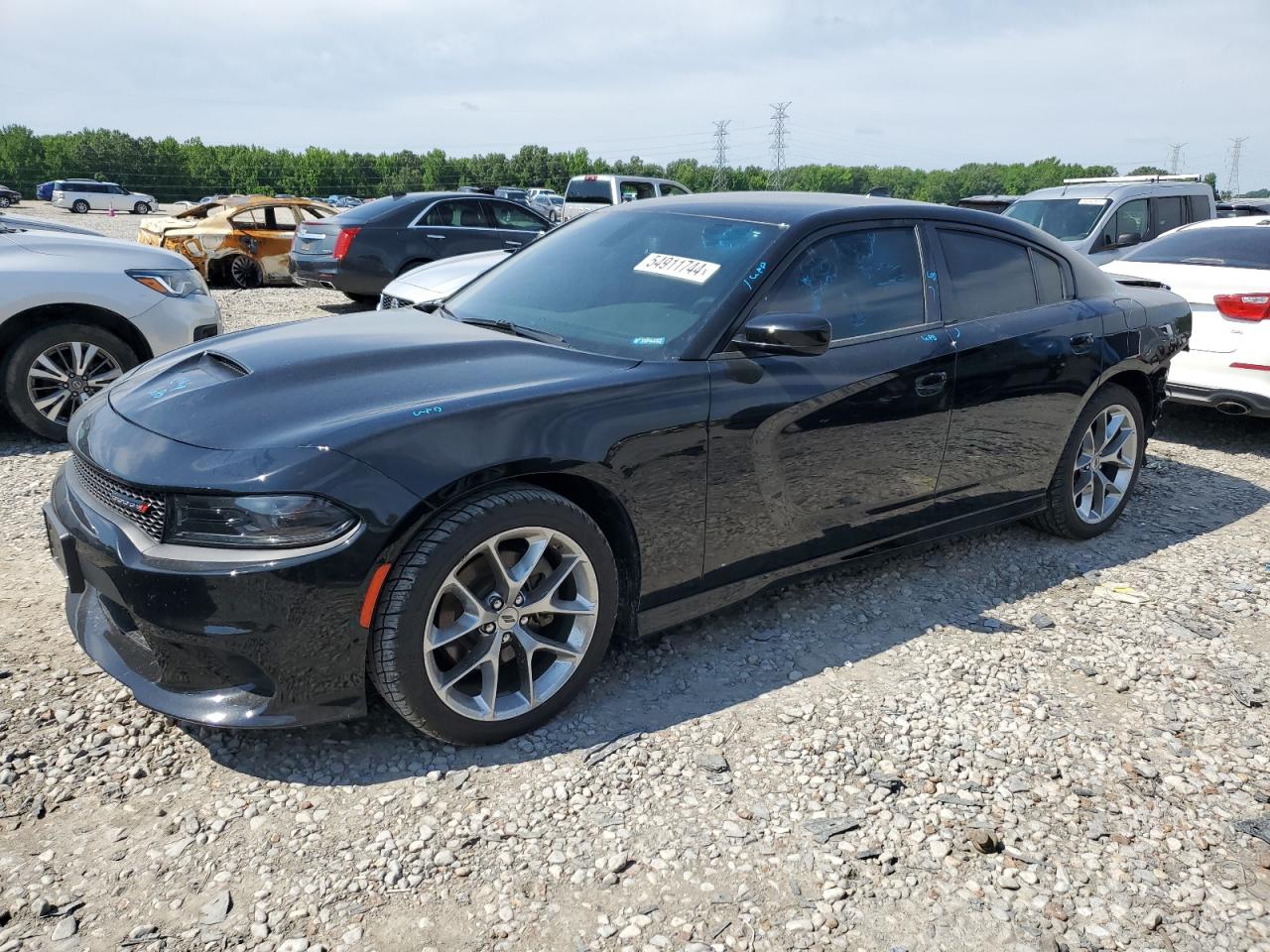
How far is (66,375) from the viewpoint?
574 cm

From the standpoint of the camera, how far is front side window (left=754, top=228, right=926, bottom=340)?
135 inches

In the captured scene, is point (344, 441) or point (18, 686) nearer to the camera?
point (344, 441)

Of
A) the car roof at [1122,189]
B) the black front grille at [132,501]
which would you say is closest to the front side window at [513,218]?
the car roof at [1122,189]

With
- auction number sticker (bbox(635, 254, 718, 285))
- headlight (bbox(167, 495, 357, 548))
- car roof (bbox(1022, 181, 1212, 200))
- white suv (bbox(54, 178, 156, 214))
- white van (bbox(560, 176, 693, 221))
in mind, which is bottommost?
headlight (bbox(167, 495, 357, 548))

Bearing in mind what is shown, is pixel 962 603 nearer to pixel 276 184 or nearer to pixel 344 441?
pixel 344 441

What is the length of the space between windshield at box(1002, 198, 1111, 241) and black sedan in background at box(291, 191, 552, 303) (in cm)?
601

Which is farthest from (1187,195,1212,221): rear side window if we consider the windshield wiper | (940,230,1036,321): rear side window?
the windshield wiper

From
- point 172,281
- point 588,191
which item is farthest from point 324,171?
point 172,281

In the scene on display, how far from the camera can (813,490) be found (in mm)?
3463

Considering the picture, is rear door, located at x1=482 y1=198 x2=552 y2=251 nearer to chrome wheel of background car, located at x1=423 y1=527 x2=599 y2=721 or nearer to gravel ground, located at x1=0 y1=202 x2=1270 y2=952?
gravel ground, located at x1=0 y1=202 x2=1270 y2=952

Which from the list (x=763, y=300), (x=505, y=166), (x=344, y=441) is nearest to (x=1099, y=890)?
(x=763, y=300)

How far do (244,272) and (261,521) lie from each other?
43.7ft

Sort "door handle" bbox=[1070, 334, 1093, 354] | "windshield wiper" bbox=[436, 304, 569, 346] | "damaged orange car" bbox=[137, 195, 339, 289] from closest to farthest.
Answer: "windshield wiper" bbox=[436, 304, 569, 346] → "door handle" bbox=[1070, 334, 1093, 354] → "damaged orange car" bbox=[137, 195, 339, 289]

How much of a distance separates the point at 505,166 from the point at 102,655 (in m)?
87.7
